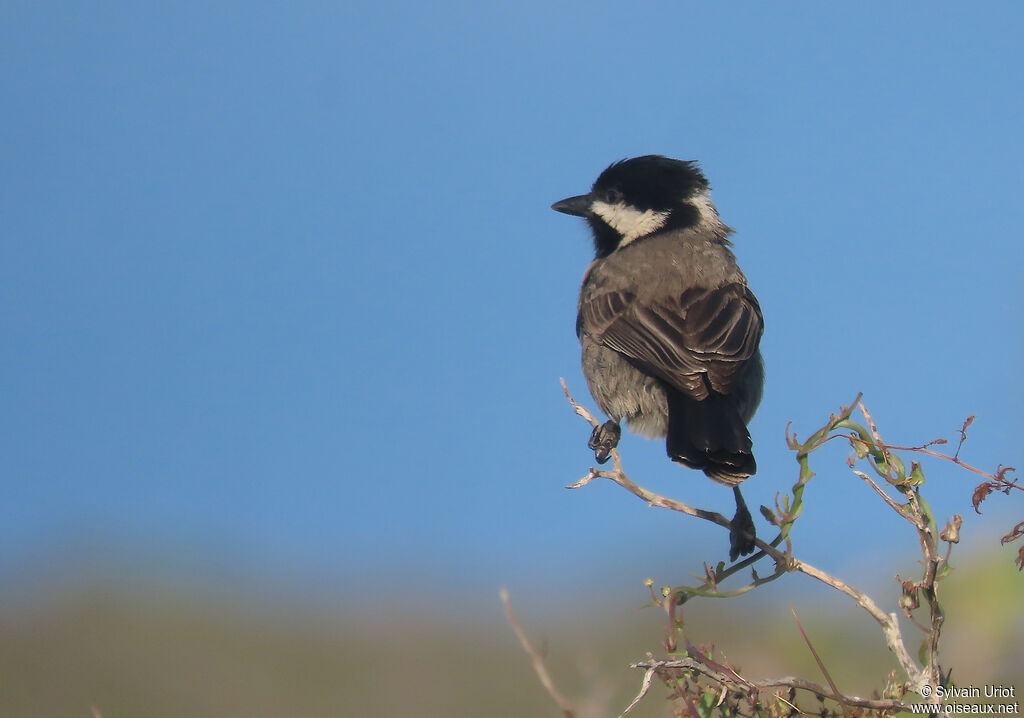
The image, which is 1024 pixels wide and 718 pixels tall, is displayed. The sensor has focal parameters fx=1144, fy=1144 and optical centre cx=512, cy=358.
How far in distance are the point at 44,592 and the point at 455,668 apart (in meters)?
4.73

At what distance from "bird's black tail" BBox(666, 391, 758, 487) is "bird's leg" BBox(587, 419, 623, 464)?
2.64ft

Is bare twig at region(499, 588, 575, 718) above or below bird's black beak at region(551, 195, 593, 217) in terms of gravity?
below

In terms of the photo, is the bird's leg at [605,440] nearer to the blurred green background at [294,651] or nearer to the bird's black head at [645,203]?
the bird's black head at [645,203]

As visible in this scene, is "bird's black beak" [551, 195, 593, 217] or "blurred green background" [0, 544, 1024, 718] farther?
"blurred green background" [0, 544, 1024, 718]

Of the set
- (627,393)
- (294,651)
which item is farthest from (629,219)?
(294,651)

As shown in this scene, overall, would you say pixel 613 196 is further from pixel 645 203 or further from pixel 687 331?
pixel 687 331

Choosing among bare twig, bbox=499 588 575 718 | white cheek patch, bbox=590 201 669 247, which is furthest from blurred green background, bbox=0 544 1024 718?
bare twig, bbox=499 588 575 718

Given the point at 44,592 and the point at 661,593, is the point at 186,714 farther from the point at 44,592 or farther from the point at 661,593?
the point at 661,593

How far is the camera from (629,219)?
22.9ft

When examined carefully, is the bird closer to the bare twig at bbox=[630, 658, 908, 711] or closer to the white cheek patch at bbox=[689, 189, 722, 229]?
the white cheek patch at bbox=[689, 189, 722, 229]

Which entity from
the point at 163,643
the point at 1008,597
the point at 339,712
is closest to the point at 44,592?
the point at 163,643

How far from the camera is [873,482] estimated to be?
→ 2.90m

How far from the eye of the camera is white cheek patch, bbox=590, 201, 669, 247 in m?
6.84

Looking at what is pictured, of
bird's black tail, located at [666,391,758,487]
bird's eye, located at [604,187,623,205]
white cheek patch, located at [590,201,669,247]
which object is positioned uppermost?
bird's eye, located at [604,187,623,205]
